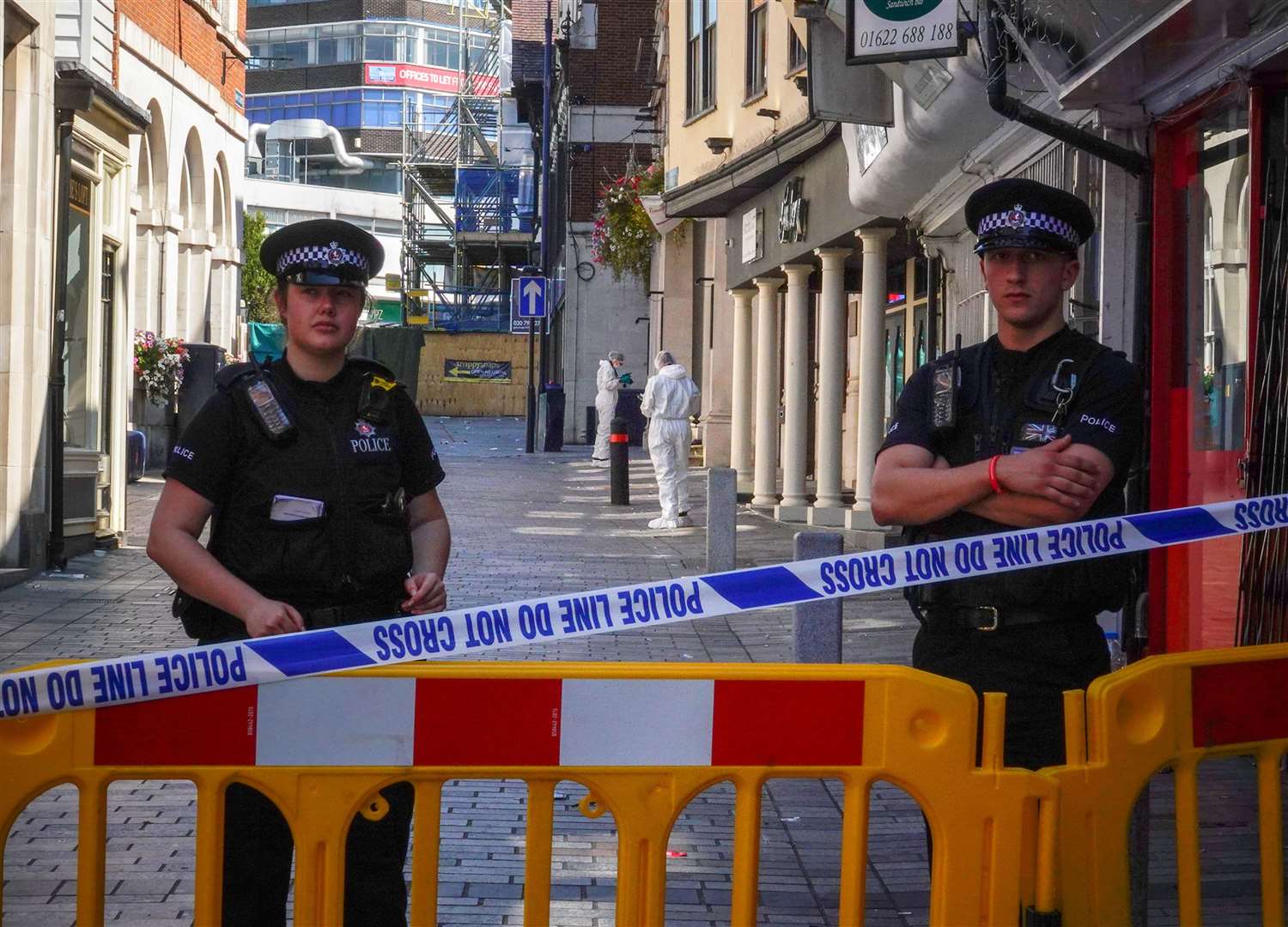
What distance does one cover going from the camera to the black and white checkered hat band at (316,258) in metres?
3.85

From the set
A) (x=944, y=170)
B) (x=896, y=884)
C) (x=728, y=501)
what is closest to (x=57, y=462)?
(x=728, y=501)

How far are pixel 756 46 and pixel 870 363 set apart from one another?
16.5 ft

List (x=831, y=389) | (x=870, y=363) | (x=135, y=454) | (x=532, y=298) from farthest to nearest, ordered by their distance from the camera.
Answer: (x=532, y=298) → (x=135, y=454) → (x=831, y=389) → (x=870, y=363)

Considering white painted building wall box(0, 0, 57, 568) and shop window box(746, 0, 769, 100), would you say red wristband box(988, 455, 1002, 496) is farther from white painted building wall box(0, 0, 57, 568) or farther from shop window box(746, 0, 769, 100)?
shop window box(746, 0, 769, 100)

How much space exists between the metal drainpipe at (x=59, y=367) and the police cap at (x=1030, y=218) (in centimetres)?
1064

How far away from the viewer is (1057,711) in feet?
12.1

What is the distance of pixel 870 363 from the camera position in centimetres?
1705

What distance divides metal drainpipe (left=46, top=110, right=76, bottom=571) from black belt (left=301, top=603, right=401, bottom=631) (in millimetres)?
10035

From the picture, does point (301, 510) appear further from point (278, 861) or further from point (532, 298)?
point (532, 298)

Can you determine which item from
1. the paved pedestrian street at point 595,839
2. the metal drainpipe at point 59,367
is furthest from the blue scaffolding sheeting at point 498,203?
the paved pedestrian street at point 595,839

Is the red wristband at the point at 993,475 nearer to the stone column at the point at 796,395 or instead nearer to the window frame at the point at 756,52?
the stone column at the point at 796,395

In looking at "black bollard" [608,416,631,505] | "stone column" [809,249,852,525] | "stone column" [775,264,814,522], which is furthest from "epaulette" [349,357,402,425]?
"black bollard" [608,416,631,505]

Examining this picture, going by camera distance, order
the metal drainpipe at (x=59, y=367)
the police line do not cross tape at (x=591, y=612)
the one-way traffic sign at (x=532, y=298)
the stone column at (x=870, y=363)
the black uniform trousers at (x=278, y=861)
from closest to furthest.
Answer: the police line do not cross tape at (x=591, y=612), the black uniform trousers at (x=278, y=861), the metal drainpipe at (x=59, y=367), the stone column at (x=870, y=363), the one-way traffic sign at (x=532, y=298)

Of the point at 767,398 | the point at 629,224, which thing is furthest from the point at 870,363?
the point at 629,224
